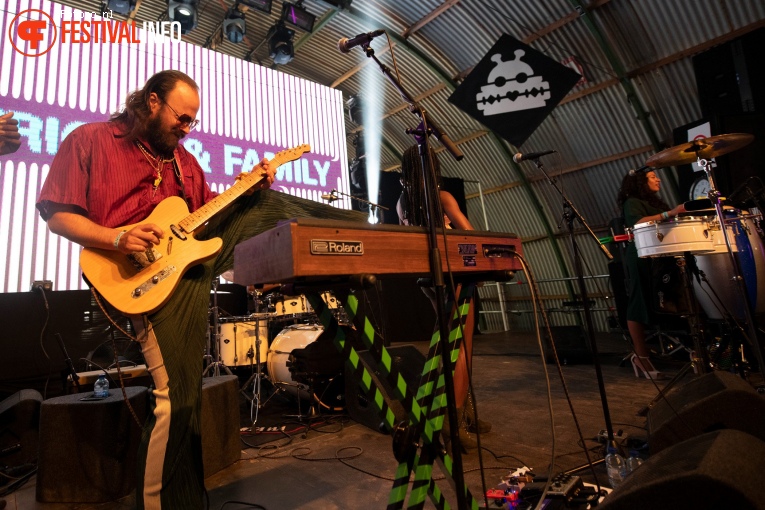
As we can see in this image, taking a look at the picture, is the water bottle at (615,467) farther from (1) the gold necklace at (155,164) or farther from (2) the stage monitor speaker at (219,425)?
(1) the gold necklace at (155,164)

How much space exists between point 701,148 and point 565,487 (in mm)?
2706

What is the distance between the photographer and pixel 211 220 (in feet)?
5.48

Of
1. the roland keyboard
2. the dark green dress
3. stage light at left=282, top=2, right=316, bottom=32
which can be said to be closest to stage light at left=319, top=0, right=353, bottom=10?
stage light at left=282, top=2, right=316, bottom=32

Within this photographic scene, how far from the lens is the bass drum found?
372 centimetres

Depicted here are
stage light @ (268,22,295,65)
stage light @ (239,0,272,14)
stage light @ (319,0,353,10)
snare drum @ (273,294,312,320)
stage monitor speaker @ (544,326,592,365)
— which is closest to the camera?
snare drum @ (273,294,312,320)

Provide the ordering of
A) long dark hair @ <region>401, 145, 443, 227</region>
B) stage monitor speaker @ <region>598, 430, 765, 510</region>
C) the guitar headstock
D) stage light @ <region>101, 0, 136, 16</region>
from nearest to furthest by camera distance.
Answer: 1. stage monitor speaker @ <region>598, 430, 765, 510</region>
2. the guitar headstock
3. long dark hair @ <region>401, 145, 443, 227</region>
4. stage light @ <region>101, 0, 136, 16</region>

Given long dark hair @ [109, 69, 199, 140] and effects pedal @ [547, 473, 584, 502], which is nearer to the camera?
effects pedal @ [547, 473, 584, 502]

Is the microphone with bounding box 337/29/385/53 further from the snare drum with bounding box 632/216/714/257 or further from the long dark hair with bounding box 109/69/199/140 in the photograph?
the snare drum with bounding box 632/216/714/257

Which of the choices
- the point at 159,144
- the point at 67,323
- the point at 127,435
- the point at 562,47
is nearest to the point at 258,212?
the point at 159,144

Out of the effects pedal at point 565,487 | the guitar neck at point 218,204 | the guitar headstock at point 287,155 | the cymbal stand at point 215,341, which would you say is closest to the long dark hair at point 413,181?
the guitar headstock at point 287,155

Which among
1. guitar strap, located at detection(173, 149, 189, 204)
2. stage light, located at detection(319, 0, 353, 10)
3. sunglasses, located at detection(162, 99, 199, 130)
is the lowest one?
guitar strap, located at detection(173, 149, 189, 204)

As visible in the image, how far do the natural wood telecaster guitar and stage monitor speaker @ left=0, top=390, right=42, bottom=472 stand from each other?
2.15 metres

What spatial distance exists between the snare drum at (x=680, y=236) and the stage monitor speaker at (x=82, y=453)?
3.64 metres

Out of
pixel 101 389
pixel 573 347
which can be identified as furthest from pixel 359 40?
pixel 573 347
